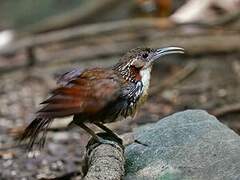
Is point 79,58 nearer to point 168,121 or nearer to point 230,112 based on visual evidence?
point 230,112

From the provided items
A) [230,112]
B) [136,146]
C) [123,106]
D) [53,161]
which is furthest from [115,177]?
[230,112]

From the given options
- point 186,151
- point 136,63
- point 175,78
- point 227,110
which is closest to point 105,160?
point 186,151

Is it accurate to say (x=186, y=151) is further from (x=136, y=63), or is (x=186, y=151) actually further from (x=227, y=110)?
(x=227, y=110)

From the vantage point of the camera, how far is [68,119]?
706cm

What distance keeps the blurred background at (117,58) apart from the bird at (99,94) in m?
2.10

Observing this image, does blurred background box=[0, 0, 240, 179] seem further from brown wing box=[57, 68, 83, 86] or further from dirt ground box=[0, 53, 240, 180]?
brown wing box=[57, 68, 83, 86]

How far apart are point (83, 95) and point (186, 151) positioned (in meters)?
0.76

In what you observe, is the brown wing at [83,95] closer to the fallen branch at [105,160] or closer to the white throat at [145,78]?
the white throat at [145,78]

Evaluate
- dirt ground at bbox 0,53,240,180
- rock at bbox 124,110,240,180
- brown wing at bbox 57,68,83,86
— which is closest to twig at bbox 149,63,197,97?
dirt ground at bbox 0,53,240,180

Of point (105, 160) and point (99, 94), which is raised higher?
point (99, 94)

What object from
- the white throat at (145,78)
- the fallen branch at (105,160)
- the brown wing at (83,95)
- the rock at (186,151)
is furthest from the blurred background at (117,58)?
the brown wing at (83,95)

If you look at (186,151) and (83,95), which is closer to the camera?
(83,95)

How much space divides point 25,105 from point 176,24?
2803mm

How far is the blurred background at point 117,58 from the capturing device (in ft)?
22.8
